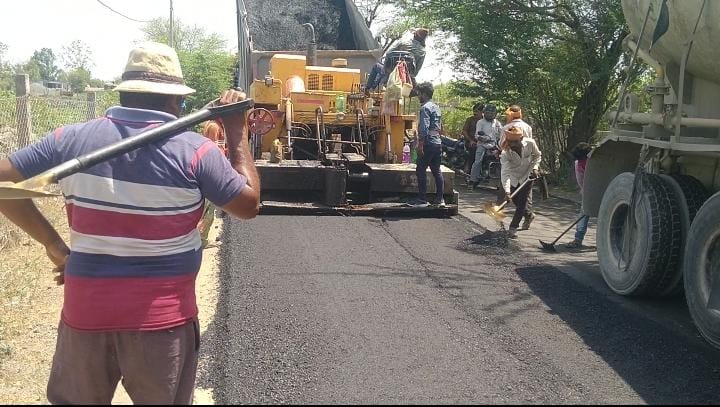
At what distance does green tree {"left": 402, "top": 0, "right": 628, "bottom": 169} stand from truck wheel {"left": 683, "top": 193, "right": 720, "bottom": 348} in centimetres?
835

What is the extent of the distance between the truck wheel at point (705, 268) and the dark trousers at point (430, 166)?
467 centimetres

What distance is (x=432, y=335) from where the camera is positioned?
15.2 ft

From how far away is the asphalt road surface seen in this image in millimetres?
3789

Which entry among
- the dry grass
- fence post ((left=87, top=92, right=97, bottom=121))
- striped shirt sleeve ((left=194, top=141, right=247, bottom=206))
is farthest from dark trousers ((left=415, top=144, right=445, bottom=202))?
striped shirt sleeve ((left=194, top=141, right=247, bottom=206))

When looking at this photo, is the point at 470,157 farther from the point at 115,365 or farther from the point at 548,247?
the point at 115,365

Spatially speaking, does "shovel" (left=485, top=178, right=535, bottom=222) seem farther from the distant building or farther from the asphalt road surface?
the distant building

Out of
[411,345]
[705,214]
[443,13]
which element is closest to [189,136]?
[411,345]

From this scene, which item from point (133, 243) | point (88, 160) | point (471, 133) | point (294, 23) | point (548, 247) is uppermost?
point (294, 23)

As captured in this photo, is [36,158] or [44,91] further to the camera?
[44,91]

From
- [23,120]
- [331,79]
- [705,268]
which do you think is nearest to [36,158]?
[705,268]

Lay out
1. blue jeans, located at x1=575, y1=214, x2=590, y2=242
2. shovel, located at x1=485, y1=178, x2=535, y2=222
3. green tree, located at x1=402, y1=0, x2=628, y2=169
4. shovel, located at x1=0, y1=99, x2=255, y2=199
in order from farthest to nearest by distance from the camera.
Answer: green tree, located at x1=402, y1=0, x2=628, y2=169, shovel, located at x1=485, y1=178, x2=535, y2=222, blue jeans, located at x1=575, y1=214, x2=590, y2=242, shovel, located at x1=0, y1=99, x2=255, y2=199

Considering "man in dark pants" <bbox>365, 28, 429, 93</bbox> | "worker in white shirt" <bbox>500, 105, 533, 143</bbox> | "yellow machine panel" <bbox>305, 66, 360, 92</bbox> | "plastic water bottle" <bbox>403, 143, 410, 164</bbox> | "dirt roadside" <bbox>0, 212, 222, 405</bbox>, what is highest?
"man in dark pants" <bbox>365, 28, 429, 93</bbox>

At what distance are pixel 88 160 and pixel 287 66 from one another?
9.07 meters

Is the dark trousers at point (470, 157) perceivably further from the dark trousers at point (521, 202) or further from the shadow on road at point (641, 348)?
the shadow on road at point (641, 348)
